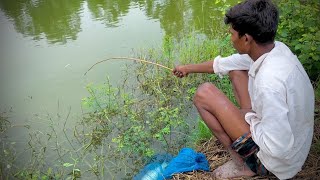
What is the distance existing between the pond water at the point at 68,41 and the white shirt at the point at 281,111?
80.5 inches

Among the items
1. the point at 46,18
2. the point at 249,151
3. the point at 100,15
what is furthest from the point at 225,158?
the point at 46,18

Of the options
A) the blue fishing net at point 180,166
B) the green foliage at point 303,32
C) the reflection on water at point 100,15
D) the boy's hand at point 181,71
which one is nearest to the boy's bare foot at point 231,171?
the blue fishing net at point 180,166

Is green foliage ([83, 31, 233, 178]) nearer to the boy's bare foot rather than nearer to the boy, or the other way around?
the boy's bare foot

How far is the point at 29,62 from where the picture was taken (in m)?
4.54

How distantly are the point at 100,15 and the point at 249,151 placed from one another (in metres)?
4.93

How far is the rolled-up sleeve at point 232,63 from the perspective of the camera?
2.01 metres

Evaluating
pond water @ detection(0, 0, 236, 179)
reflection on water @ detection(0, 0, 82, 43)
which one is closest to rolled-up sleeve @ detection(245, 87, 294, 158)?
pond water @ detection(0, 0, 236, 179)

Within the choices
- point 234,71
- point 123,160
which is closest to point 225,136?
point 234,71

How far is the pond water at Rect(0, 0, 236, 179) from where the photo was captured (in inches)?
141

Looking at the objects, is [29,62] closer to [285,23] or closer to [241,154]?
[285,23]

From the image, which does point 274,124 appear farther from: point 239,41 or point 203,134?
point 203,134

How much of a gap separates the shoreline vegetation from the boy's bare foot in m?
0.07

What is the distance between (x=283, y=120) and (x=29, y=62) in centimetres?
387

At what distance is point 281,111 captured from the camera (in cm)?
140
